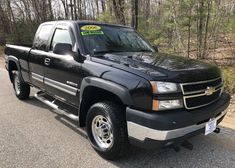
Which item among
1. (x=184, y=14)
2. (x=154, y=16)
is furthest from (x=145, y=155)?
(x=154, y=16)

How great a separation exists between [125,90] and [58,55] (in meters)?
1.78

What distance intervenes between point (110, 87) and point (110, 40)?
4.40 feet

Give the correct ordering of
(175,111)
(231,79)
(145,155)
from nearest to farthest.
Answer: (175,111), (145,155), (231,79)

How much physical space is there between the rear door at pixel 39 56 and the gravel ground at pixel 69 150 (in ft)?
2.66

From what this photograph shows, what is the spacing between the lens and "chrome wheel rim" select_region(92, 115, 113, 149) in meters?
3.44

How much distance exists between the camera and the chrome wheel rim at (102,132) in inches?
135

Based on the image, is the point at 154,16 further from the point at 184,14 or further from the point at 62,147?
the point at 62,147

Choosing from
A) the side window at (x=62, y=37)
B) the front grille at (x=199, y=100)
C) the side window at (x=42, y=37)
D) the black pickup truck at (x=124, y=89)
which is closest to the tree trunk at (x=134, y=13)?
the side window at (x=42, y=37)

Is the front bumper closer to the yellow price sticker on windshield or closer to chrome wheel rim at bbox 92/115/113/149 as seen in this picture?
chrome wheel rim at bbox 92/115/113/149

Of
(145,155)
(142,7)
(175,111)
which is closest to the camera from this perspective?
(175,111)

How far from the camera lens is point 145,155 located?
3.57m

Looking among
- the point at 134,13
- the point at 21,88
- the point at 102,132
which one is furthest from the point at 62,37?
the point at 134,13

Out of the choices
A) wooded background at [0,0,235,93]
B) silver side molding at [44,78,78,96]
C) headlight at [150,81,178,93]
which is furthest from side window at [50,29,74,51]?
wooded background at [0,0,235,93]

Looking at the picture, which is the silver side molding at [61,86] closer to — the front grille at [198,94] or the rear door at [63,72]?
the rear door at [63,72]
